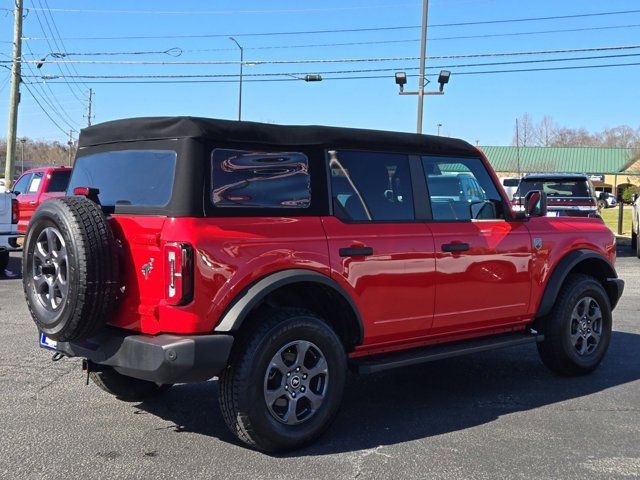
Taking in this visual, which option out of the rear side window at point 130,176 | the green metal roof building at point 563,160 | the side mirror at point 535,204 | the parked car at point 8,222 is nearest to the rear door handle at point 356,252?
the rear side window at point 130,176

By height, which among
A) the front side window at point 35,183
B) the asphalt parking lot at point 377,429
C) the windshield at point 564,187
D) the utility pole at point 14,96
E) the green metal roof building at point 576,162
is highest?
the green metal roof building at point 576,162

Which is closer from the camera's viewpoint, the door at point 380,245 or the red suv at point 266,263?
the red suv at point 266,263

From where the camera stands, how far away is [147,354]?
385cm

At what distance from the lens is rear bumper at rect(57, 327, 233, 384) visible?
12.4 feet

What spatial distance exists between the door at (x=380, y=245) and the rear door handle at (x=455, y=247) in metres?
0.14

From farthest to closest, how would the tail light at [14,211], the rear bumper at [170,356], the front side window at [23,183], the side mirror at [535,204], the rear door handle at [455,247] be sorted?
the front side window at [23,183] < the tail light at [14,211] < the side mirror at [535,204] < the rear door handle at [455,247] < the rear bumper at [170,356]

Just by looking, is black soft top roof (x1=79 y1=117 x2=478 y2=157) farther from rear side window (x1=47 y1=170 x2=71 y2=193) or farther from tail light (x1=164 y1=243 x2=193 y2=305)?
rear side window (x1=47 y1=170 x2=71 y2=193)

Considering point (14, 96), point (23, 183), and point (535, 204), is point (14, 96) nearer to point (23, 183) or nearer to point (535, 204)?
point (23, 183)

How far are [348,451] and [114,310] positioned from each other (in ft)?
5.52

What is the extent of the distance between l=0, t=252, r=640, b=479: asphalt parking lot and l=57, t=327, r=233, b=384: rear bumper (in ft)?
1.85

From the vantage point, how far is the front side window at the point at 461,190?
5285 millimetres

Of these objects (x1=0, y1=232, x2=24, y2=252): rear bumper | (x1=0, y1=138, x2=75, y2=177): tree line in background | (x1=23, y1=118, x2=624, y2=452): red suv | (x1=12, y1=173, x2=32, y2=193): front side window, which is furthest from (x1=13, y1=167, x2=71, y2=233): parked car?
(x1=0, y1=138, x2=75, y2=177): tree line in background

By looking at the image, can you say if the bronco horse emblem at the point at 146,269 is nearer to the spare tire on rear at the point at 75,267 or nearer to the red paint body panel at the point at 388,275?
the spare tire on rear at the point at 75,267

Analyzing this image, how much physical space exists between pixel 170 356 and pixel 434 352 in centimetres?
210
